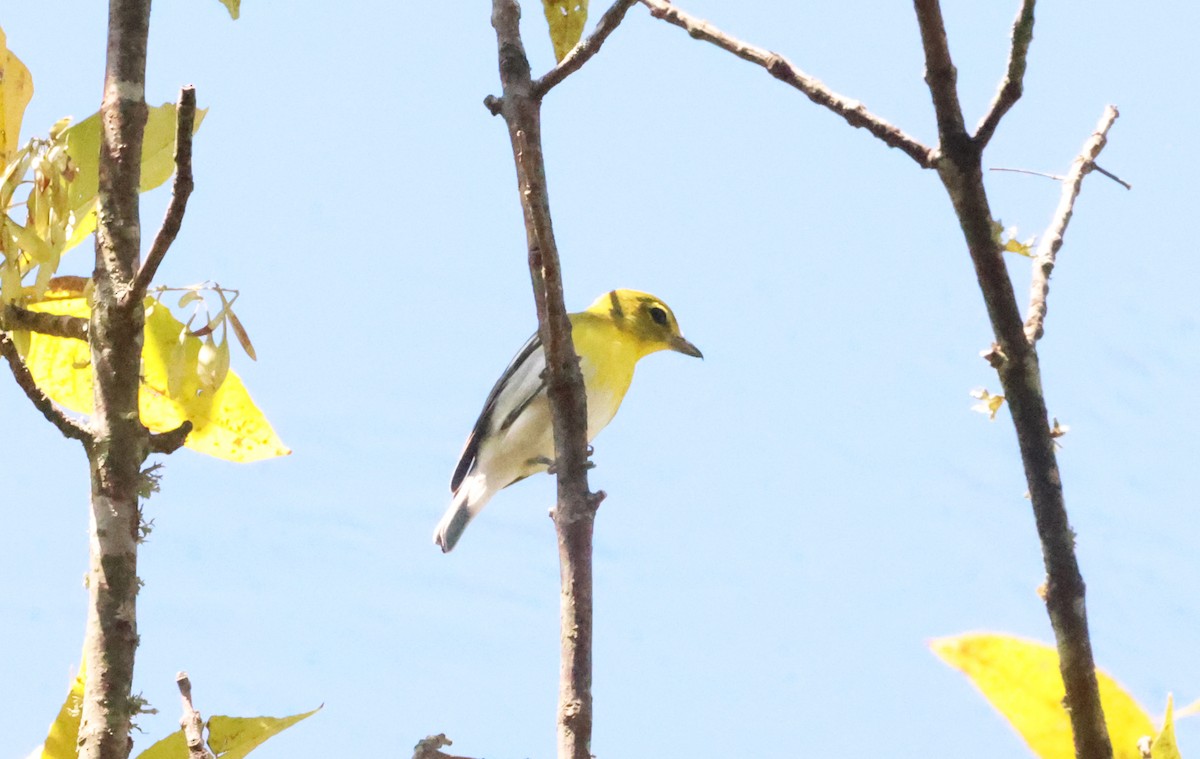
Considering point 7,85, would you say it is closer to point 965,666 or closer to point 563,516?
point 563,516

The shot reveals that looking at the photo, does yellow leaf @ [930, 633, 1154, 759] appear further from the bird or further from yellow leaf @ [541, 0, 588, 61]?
the bird

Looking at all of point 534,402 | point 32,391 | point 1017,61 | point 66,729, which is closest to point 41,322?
point 32,391

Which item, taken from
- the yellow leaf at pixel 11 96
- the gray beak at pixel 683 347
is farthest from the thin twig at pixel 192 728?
the gray beak at pixel 683 347

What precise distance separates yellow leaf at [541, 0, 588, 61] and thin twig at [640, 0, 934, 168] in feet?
0.71

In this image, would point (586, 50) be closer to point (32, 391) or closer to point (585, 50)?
point (585, 50)

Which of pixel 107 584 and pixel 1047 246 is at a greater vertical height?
pixel 1047 246

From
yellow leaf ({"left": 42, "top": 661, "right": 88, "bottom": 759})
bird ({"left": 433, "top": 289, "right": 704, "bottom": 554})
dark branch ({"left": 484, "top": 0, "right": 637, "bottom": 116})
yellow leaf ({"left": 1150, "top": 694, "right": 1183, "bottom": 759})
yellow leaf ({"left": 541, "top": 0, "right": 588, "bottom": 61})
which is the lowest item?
yellow leaf ({"left": 1150, "top": 694, "right": 1183, "bottom": 759})

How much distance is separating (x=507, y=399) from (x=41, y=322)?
7.96 ft

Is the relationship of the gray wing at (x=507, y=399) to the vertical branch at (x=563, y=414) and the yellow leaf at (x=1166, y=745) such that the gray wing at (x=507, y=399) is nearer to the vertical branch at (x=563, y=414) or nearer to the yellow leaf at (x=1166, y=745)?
the vertical branch at (x=563, y=414)

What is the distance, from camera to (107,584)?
76 centimetres

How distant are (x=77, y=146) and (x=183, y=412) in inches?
8.5

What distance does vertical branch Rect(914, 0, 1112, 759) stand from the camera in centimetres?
61

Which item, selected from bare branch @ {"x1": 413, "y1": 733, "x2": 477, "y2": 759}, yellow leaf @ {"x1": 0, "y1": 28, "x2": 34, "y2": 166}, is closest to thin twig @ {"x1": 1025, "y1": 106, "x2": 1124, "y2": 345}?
bare branch @ {"x1": 413, "y1": 733, "x2": 477, "y2": 759}

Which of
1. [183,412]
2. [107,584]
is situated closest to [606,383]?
[183,412]
